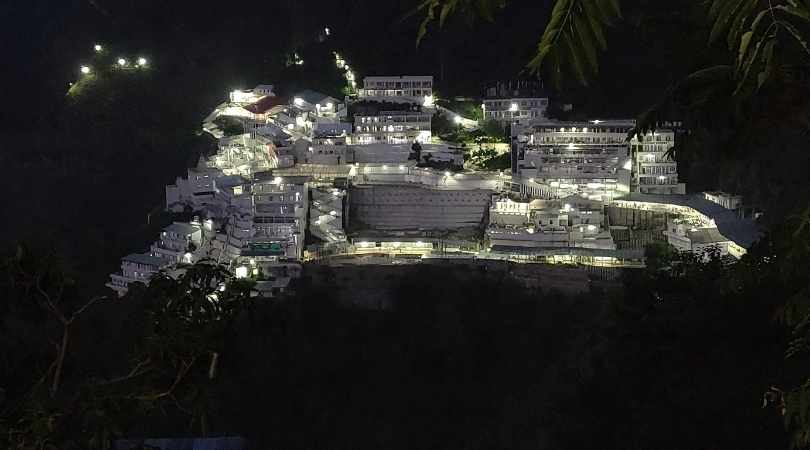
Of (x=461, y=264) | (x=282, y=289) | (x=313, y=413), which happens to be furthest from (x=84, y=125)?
(x=313, y=413)

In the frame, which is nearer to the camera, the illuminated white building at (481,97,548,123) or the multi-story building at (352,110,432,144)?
the multi-story building at (352,110,432,144)

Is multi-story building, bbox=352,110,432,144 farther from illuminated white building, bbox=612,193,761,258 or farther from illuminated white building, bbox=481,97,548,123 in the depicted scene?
illuminated white building, bbox=612,193,761,258

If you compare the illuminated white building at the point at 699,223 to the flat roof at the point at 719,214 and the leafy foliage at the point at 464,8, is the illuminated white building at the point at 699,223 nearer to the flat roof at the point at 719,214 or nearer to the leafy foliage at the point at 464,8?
the flat roof at the point at 719,214

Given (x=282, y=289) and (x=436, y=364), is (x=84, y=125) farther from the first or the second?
(x=436, y=364)

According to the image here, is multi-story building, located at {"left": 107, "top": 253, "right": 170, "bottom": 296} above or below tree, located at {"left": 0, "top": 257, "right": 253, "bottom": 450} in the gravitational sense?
below

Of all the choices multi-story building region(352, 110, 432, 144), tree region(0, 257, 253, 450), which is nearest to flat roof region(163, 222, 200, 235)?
multi-story building region(352, 110, 432, 144)

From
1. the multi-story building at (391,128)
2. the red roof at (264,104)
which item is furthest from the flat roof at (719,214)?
the red roof at (264,104)
